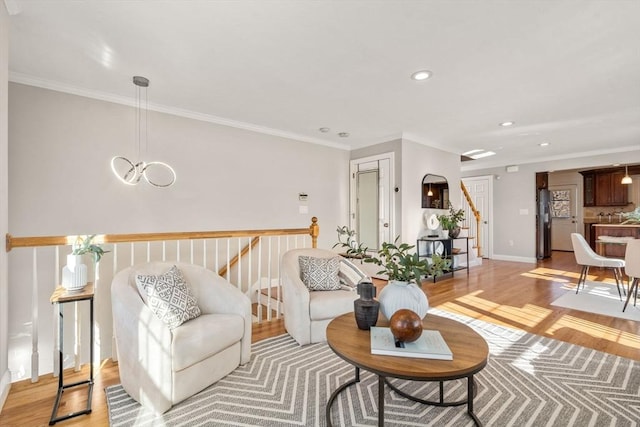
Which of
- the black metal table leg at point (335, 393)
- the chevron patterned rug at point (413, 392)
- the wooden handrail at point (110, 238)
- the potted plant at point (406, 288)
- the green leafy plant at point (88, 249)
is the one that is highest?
the wooden handrail at point (110, 238)

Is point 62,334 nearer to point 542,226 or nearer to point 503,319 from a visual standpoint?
point 503,319

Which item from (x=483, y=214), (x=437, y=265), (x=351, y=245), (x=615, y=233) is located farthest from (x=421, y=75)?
(x=615, y=233)

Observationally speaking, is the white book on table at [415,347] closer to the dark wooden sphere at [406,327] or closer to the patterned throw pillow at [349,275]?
the dark wooden sphere at [406,327]

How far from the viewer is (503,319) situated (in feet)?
10.7

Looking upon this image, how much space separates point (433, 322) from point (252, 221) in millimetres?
3065

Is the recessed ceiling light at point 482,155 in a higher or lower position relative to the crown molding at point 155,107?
higher

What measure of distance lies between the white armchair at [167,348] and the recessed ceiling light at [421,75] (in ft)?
8.22

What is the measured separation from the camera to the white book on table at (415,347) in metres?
1.43

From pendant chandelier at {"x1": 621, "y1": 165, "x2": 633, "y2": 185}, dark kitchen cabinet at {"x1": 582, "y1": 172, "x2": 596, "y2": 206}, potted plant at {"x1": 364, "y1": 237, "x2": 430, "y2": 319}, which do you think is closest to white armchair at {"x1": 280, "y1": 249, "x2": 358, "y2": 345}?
potted plant at {"x1": 364, "y1": 237, "x2": 430, "y2": 319}

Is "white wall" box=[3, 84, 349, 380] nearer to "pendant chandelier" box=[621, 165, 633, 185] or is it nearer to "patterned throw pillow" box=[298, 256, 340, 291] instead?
"patterned throw pillow" box=[298, 256, 340, 291]

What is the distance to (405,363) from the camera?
4.52 feet

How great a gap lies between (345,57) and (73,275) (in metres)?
2.54

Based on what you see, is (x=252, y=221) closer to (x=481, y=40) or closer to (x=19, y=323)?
(x=19, y=323)

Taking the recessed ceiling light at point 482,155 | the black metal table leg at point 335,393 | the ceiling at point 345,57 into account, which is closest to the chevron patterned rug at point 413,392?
the black metal table leg at point 335,393
